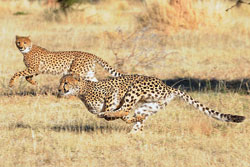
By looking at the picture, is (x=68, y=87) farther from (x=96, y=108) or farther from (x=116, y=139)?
(x=116, y=139)

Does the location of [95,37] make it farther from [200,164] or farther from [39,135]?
[200,164]

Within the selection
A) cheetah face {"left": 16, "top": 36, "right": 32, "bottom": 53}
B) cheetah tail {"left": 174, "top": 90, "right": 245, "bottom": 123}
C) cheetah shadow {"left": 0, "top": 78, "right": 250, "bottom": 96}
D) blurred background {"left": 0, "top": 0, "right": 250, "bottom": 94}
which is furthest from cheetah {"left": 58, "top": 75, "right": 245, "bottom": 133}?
blurred background {"left": 0, "top": 0, "right": 250, "bottom": 94}

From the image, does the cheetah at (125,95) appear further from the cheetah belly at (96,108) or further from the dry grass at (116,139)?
the dry grass at (116,139)

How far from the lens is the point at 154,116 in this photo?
7.97m

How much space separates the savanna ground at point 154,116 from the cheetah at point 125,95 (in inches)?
11.8

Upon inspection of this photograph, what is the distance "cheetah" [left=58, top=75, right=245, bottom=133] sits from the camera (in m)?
6.63

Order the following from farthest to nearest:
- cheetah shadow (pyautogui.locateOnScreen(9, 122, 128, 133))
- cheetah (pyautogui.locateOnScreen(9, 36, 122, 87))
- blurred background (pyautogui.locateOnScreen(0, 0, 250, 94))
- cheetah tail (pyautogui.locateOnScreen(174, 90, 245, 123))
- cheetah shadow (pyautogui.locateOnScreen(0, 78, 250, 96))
Result: blurred background (pyautogui.locateOnScreen(0, 0, 250, 94)), cheetah shadow (pyautogui.locateOnScreen(0, 78, 250, 96)), cheetah (pyautogui.locateOnScreen(9, 36, 122, 87)), cheetah shadow (pyautogui.locateOnScreen(9, 122, 128, 133)), cheetah tail (pyautogui.locateOnScreen(174, 90, 245, 123))

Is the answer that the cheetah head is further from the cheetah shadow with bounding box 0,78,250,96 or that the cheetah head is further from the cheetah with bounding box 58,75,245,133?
the cheetah shadow with bounding box 0,78,250,96

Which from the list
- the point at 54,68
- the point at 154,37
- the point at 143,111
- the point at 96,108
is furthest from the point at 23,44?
the point at 154,37

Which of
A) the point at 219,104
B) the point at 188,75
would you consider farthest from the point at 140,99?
the point at 188,75

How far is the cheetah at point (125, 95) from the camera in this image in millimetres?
6629

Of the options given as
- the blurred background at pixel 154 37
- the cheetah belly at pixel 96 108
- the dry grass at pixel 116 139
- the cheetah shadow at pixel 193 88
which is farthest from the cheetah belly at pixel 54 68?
the cheetah belly at pixel 96 108

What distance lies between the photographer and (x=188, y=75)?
1170cm

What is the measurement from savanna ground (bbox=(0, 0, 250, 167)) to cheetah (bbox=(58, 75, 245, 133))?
299mm
